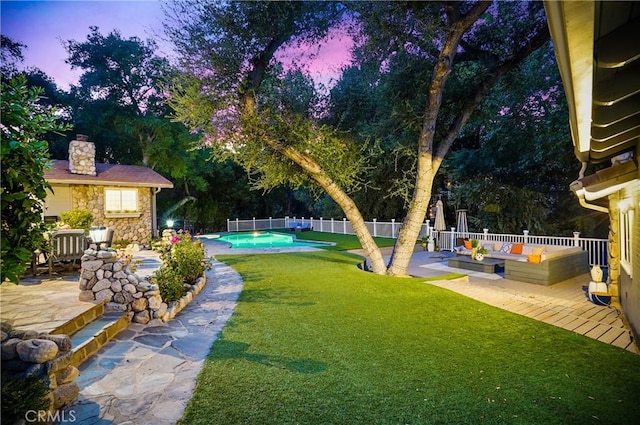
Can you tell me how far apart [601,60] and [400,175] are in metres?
18.5

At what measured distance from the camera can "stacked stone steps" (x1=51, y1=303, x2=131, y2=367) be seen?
393 centimetres

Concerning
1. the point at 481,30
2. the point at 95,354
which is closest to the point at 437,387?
the point at 95,354

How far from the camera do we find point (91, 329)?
14.6 ft

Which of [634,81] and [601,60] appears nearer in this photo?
[601,60]

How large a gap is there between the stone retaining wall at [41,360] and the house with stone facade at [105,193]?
1153 cm

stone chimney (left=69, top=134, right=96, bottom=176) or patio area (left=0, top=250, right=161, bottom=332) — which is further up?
stone chimney (left=69, top=134, right=96, bottom=176)

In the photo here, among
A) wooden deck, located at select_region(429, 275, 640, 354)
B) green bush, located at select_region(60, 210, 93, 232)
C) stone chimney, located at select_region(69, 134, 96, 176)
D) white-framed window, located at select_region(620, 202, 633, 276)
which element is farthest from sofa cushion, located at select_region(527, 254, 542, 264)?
stone chimney, located at select_region(69, 134, 96, 176)

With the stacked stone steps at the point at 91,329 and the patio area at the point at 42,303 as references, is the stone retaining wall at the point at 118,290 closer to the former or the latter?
the stacked stone steps at the point at 91,329

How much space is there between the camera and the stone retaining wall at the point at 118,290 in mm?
5160

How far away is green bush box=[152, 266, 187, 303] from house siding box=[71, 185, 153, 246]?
8.05 metres

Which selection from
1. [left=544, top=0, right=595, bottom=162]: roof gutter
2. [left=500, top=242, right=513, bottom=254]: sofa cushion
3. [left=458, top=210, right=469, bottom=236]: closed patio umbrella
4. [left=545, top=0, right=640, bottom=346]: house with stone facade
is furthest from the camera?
[left=458, top=210, right=469, bottom=236]: closed patio umbrella

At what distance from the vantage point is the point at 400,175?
65.2 ft

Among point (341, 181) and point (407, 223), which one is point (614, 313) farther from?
point (341, 181)

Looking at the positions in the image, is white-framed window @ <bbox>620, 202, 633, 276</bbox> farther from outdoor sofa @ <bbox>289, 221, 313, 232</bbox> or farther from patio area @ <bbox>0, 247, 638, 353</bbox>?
outdoor sofa @ <bbox>289, 221, 313, 232</bbox>
